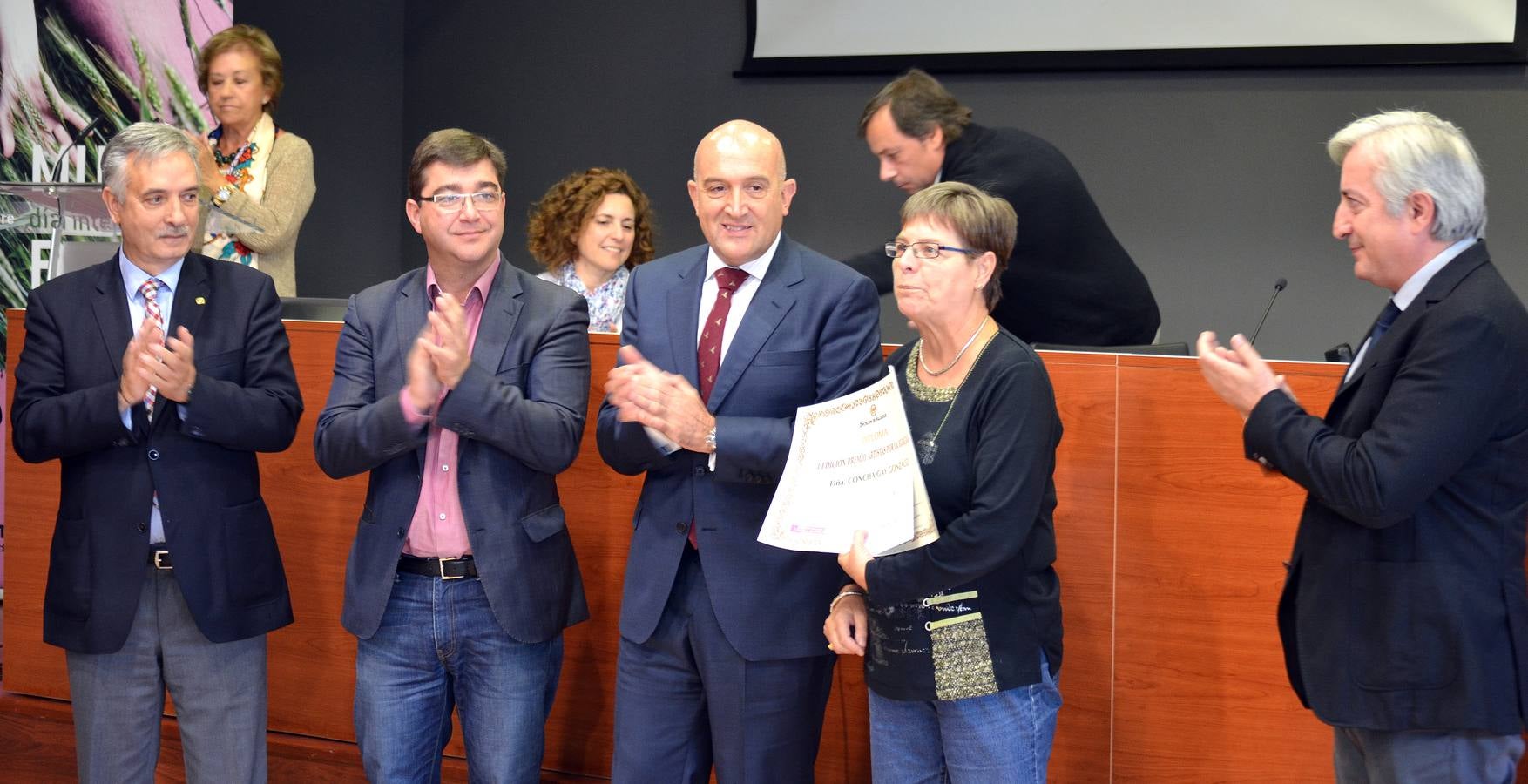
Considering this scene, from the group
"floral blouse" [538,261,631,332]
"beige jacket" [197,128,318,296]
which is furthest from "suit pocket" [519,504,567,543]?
"beige jacket" [197,128,318,296]

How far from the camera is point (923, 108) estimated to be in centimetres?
364

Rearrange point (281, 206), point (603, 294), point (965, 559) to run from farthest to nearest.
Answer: point (603, 294), point (281, 206), point (965, 559)

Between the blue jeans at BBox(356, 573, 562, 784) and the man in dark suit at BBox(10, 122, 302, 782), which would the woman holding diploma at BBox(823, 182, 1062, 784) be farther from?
the man in dark suit at BBox(10, 122, 302, 782)

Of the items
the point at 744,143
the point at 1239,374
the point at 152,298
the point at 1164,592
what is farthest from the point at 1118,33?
the point at 152,298

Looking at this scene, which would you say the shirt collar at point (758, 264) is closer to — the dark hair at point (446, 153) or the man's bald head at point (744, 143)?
the man's bald head at point (744, 143)

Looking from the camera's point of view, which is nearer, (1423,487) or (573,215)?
(1423,487)

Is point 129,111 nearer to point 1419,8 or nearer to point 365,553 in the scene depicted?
point 365,553

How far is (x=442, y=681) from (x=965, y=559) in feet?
3.63

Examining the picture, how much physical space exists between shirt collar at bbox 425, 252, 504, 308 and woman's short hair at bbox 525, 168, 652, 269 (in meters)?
1.93

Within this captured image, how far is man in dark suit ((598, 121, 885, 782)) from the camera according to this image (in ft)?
7.50

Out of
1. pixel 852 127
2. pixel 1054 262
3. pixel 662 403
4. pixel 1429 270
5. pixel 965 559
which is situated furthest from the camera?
pixel 852 127

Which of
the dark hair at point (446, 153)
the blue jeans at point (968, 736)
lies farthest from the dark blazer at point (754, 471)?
the dark hair at point (446, 153)

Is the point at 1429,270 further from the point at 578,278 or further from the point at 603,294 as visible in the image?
the point at 578,278

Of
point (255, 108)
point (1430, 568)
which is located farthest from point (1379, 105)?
point (255, 108)
